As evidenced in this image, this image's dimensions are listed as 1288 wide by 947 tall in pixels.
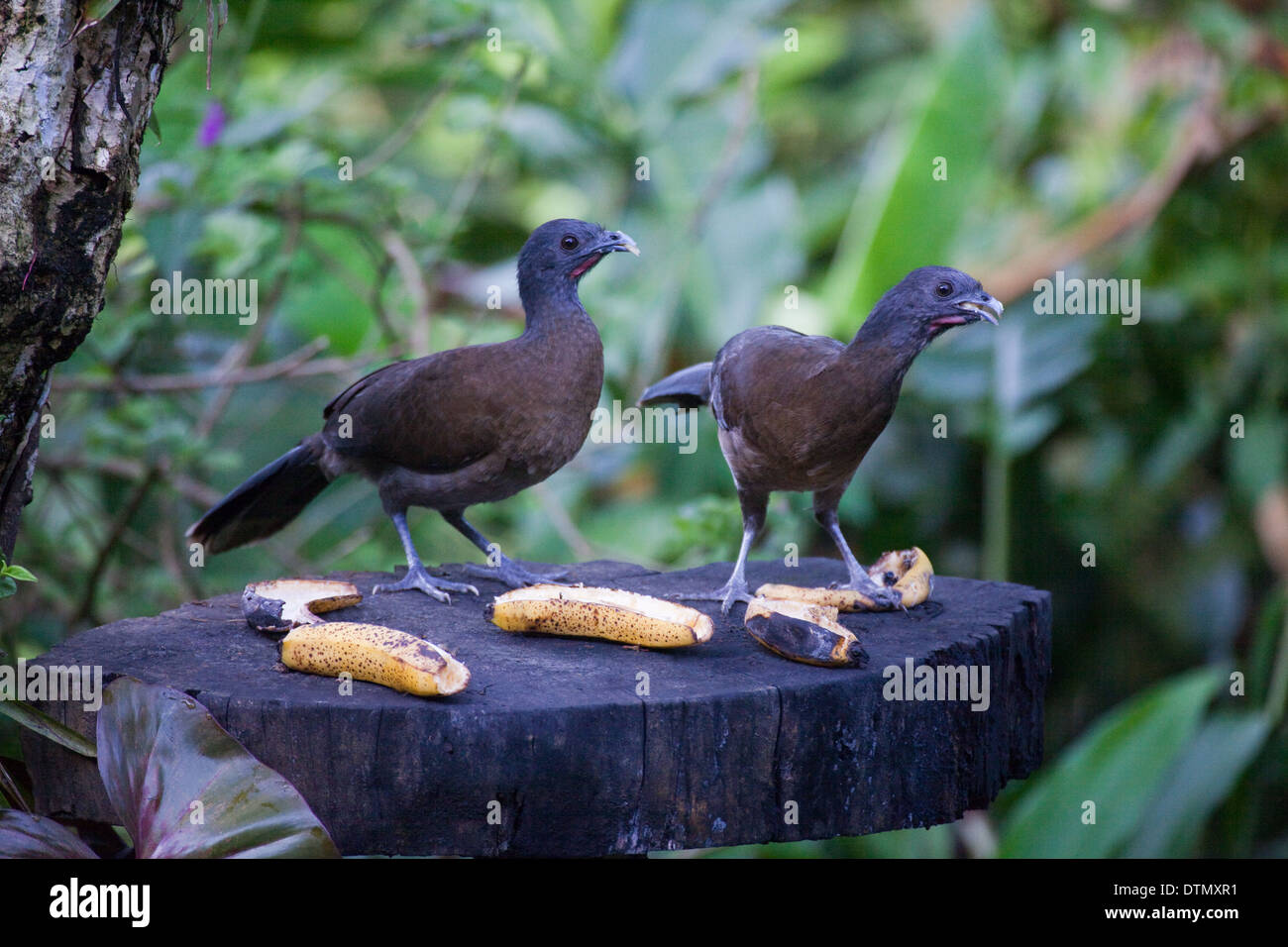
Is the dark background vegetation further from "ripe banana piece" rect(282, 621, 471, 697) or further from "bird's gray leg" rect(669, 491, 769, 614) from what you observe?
"ripe banana piece" rect(282, 621, 471, 697)

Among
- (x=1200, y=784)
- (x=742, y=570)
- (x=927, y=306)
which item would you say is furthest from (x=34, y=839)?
(x=1200, y=784)

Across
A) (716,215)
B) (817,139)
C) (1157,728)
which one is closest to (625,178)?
(716,215)

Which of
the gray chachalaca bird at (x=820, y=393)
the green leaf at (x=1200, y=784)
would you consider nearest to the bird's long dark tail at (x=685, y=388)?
the gray chachalaca bird at (x=820, y=393)

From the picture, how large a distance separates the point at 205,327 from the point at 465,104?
5.46 ft

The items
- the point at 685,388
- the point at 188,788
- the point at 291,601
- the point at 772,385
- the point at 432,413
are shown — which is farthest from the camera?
the point at 685,388

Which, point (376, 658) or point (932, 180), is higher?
point (932, 180)

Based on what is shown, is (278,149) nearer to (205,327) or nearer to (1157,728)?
(205,327)

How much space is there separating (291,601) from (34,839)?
0.69 m

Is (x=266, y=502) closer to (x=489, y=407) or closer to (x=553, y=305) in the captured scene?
(x=489, y=407)

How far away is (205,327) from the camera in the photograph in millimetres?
5566

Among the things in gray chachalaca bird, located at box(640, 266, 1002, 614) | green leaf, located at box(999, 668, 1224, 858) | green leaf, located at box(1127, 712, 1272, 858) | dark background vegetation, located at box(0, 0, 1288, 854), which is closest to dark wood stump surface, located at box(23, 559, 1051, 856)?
gray chachalaca bird, located at box(640, 266, 1002, 614)

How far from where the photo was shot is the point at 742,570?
2.96m

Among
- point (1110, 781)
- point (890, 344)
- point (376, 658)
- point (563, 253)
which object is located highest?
point (563, 253)
